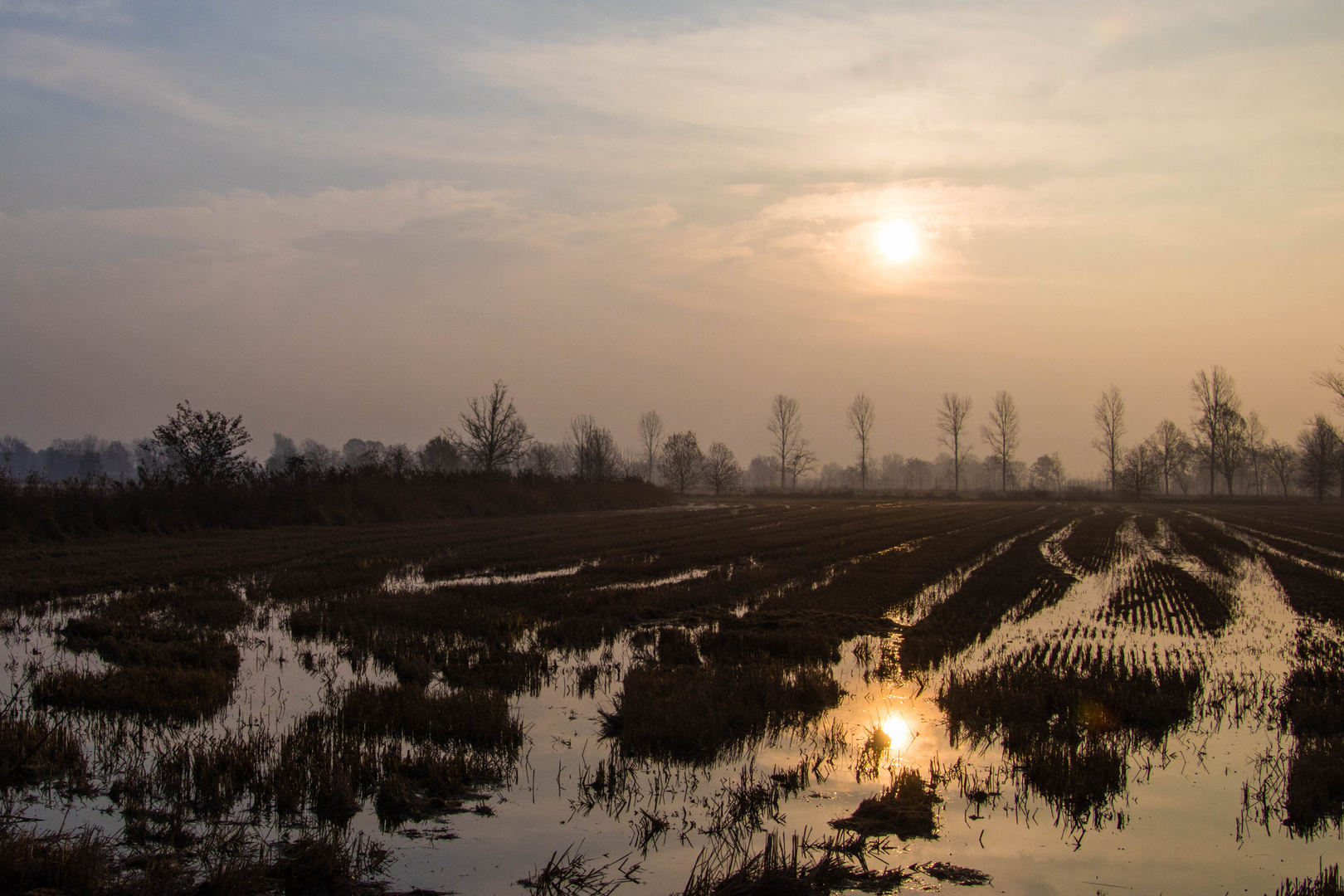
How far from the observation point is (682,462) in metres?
96.1

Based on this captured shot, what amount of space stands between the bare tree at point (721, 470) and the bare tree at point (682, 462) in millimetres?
1470

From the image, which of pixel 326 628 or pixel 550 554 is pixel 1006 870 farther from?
pixel 550 554

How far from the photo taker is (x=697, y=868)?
14.5 ft

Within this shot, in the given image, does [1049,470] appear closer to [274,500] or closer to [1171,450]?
[1171,450]

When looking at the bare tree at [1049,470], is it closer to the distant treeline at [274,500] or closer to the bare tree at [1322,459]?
the bare tree at [1322,459]

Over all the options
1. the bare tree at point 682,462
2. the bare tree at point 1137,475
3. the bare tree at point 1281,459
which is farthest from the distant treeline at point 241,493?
the bare tree at point 1281,459

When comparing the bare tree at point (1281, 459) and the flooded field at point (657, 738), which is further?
the bare tree at point (1281, 459)

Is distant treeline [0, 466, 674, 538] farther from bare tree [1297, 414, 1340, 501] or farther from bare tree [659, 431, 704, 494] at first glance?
bare tree [1297, 414, 1340, 501]

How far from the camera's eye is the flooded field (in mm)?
4477

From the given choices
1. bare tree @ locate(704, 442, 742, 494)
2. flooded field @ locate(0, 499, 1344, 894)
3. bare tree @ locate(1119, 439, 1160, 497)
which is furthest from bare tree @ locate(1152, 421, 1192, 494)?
flooded field @ locate(0, 499, 1344, 894)

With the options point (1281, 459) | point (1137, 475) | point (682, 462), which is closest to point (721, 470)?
point (682, 462)

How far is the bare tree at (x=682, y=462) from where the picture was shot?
316ft

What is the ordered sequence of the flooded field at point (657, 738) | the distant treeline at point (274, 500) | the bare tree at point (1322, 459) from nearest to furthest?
the flooded field at point (657, 738) < the distant treeline at point (274, 500) < the bare tree at point (1322, 459)

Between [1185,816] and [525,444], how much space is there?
226 feet
